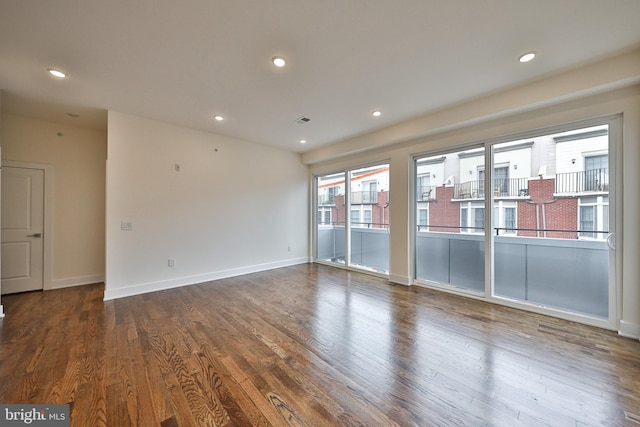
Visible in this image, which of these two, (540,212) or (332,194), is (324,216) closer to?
(332,194)

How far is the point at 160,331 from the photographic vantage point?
2631mm

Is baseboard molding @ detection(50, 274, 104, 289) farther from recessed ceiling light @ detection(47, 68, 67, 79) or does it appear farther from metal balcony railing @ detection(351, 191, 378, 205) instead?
metal balcony railing @ detection(351, 191, 378, 205)

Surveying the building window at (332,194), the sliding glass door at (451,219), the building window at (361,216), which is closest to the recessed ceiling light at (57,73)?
the building window at (332,194)

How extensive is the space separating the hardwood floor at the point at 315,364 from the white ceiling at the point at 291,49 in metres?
2.78

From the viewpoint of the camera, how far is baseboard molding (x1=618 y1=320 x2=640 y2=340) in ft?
7.96

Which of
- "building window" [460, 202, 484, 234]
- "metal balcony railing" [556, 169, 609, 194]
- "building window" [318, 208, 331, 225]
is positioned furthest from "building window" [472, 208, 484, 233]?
"building window" [318, 208, 331, 225]

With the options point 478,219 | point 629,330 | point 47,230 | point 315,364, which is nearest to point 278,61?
point 315,364

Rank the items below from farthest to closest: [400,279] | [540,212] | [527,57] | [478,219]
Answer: [400,279] < [478,219] < [540,212] < [527,57]

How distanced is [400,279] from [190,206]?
13.2ft

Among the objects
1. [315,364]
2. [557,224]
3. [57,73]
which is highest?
[57,73]

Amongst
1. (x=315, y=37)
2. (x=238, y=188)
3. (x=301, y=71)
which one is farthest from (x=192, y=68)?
(x=238, y=188)

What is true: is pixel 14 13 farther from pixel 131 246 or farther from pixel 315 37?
pixel 131 246

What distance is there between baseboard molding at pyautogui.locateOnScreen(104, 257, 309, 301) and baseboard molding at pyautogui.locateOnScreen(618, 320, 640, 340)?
16.8 feet

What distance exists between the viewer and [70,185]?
430 centimetres
